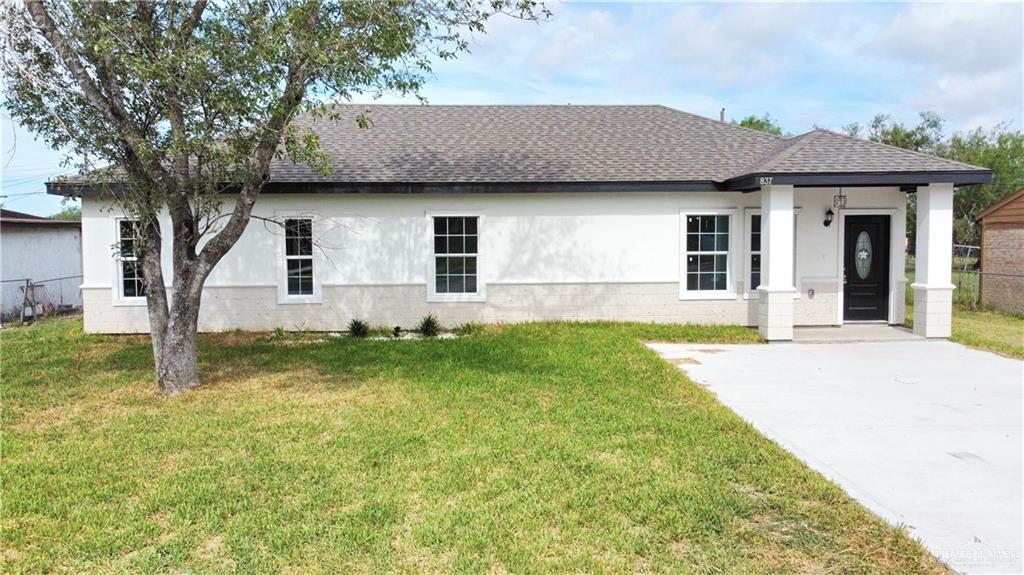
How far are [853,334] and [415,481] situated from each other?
32.8 feet

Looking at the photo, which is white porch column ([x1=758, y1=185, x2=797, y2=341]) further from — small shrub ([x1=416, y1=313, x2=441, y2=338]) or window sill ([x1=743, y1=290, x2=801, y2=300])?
small shrub ([x1=416, y1=313, x2=441, y2=338])

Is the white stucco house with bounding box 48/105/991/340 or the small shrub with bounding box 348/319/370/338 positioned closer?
the small shrub with bounding box 348/319/370/338

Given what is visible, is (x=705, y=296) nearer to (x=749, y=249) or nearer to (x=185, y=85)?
(x=749, y=249)

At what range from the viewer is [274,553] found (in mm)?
3932

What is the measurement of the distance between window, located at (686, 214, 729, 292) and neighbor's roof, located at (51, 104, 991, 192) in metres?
0.77

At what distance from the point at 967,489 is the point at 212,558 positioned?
17.0 feet

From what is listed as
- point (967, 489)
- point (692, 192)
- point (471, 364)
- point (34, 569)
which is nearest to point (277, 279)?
point (471, 364)

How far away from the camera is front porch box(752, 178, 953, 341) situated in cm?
1151

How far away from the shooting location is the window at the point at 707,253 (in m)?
13.0

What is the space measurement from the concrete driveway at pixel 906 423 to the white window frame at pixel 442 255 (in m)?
3.61

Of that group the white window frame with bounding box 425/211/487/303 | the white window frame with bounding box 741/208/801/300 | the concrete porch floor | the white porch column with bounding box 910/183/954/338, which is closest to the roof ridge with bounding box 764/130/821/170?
the white window frame with bounding box 741/208/801/300

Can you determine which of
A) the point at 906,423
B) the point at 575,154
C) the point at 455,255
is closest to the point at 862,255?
the point at 575,154

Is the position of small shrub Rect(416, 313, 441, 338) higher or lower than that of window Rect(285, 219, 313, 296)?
lower

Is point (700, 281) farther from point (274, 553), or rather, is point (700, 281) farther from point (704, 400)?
point (274, 553)
